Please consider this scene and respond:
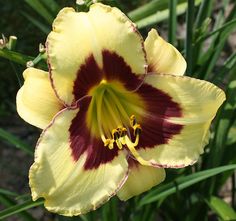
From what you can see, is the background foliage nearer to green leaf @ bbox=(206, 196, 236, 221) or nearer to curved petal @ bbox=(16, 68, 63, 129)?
green leaf @ bbox=(206, 196, 236, 221)

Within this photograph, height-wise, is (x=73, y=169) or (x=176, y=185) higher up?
(x=73, y=169)

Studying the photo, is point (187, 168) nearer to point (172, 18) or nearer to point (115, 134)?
point (172, 18)

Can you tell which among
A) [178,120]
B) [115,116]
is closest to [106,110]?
[115,116]

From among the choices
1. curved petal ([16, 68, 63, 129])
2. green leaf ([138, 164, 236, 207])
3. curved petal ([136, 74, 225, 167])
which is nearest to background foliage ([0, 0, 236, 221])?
green leaf ([138, 164, 236, 207])

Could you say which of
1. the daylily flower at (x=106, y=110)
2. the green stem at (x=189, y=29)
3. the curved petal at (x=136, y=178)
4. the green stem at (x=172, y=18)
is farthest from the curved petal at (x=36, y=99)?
the green stem at (x=172, y=18)

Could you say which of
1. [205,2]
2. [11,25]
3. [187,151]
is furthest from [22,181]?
[187,151]
